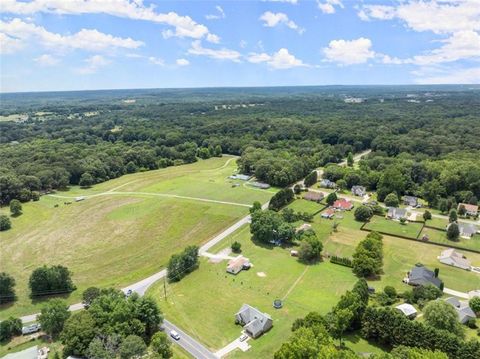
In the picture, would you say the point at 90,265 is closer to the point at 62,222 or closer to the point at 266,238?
the point at 62,222

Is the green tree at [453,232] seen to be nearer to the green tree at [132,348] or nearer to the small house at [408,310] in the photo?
the small house at [408,310]

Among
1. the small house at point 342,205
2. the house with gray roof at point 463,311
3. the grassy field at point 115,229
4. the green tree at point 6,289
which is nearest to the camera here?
the house with gray roof at point 463,311

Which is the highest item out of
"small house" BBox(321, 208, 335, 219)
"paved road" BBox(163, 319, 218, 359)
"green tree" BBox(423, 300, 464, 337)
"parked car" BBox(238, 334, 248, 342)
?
"green tree" BBox(423, 300, 464, 337)

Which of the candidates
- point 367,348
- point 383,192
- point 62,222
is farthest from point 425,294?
point 62,222

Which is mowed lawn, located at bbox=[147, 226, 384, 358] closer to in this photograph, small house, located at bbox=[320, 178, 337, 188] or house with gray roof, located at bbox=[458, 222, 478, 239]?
house with gray roof, located at bbox=[458, 222, 478, 239]

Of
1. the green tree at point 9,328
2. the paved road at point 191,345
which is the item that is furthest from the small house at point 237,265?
the green tree at point 9,328

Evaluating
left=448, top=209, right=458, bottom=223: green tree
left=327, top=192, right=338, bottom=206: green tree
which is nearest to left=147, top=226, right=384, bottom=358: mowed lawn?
left=327, top=192, right=338, bottom=206: green tree
